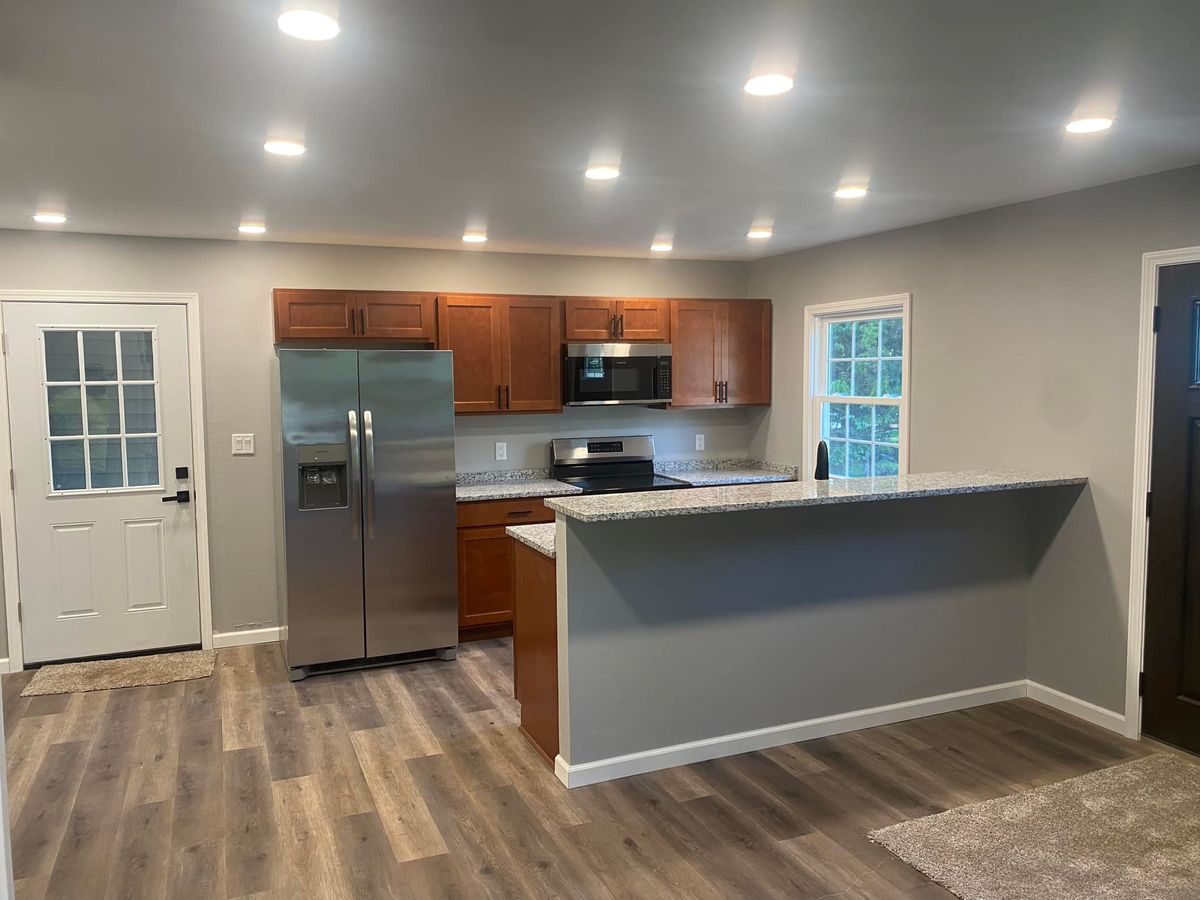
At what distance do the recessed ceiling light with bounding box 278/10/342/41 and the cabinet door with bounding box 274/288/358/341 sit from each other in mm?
3056

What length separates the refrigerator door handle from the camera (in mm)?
4539

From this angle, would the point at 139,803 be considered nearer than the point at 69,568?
Yes

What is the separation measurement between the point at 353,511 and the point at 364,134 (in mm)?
2281

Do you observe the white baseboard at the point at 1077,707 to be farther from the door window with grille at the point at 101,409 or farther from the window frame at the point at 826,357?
the door window with grille at the point at 101,409

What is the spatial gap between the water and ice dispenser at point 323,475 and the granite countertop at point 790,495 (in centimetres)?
163

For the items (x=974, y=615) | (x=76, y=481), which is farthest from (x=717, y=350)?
(x=76, y=481)

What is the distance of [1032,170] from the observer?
3373 millimetres

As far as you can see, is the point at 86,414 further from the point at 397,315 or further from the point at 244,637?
the point at 397,315

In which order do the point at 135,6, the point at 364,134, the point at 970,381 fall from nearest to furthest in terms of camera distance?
the point at 135,6 < the point at 364,134 < the point at 970,381

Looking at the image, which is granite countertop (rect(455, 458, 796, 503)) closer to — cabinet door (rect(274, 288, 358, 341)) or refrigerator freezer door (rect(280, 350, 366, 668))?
refrigerator freezer door (rect(280, 350, 366, 668))

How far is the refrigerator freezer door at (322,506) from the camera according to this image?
4.43 metres

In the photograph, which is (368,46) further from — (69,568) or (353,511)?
(69,568)

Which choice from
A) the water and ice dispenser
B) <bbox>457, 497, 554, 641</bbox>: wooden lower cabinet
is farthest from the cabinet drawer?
the water and ice dispenser

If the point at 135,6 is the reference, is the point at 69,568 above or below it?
below
